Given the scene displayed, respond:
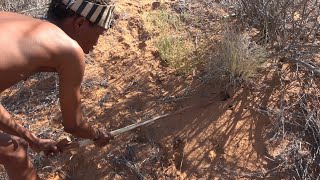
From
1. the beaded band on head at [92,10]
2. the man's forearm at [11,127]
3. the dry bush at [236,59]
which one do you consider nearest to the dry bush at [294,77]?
the dry bush at [236,59]

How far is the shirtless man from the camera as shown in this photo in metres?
2.07

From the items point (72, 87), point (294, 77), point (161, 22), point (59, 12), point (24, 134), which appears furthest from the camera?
point (161, 22)

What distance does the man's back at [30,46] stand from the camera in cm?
207

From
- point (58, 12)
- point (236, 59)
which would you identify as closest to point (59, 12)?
point (58, 12)

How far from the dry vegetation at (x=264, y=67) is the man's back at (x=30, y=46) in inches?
43.9

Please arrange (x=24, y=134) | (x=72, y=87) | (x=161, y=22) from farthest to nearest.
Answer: (x=161, y=22)
(x=24, y=134)
(x=72, y=87)

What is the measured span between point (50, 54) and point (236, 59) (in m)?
1.39

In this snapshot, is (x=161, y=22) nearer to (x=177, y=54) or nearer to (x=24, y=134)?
(x=177, y=54)

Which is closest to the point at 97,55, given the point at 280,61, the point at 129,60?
the point at 129,60

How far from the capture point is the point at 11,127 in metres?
2.38

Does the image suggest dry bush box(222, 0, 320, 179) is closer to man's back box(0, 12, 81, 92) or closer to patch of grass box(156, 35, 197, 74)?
patch of grass box(156, 35, 197, 74)

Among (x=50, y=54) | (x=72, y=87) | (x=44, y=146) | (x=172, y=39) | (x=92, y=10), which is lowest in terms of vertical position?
(x=44, y=146)

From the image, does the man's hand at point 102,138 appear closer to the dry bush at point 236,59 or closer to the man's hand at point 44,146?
the man's hand at point 44,146

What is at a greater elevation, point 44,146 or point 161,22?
point 161,22
